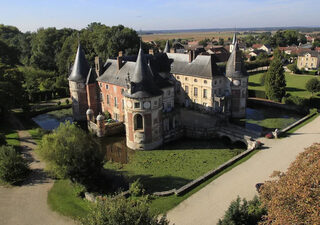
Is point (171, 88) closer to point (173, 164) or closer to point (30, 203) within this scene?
point (173, 164)

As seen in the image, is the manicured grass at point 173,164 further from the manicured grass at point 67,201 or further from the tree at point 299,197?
the tree at point 299,197

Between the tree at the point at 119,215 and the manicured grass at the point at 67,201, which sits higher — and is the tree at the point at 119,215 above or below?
above

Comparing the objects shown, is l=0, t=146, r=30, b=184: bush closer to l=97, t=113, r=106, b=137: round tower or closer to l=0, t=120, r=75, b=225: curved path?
l=0, t=120, r=75, b=225: curved path

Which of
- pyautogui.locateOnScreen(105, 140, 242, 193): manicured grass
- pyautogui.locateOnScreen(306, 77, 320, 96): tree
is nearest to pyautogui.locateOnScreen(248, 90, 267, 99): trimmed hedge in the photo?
pyautogui.locateOnScreen(306, 77, 320, 96): tree

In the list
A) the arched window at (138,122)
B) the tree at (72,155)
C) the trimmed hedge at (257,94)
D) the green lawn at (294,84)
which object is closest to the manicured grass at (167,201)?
the tree at (72,155)

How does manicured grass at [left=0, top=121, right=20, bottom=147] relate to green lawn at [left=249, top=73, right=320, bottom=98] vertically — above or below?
below

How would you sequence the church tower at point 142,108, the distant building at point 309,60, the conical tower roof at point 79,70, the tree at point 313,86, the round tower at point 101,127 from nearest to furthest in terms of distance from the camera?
the church tower at point 142,108 → the round tower at point 101,127 → the conical tower roof at point 79,70 → the tree at point 313,86 → the distant building at point 309,60

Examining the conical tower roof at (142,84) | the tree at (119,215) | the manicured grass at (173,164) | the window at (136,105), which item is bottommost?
the manicured grass at (173,164)
